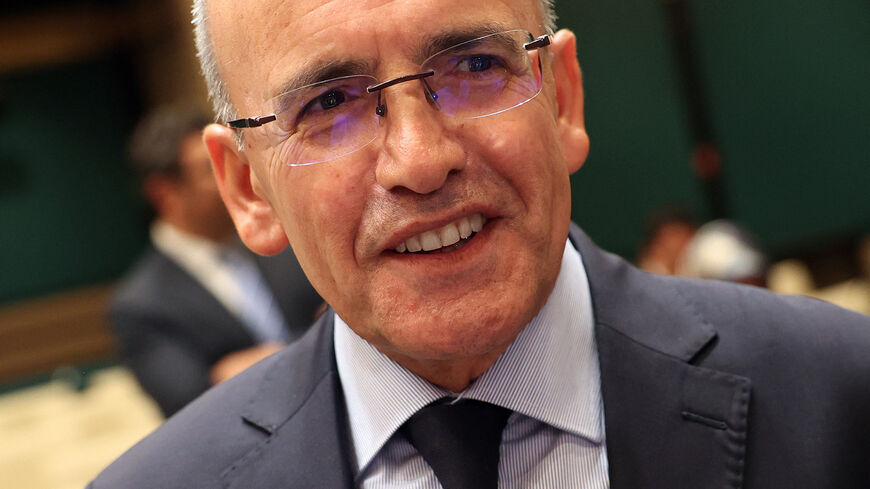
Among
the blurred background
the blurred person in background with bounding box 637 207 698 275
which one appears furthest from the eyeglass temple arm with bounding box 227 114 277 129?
the blurred background

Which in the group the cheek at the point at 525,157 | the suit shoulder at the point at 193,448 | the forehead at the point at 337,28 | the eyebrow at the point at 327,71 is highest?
the forehead at the point at 337,28

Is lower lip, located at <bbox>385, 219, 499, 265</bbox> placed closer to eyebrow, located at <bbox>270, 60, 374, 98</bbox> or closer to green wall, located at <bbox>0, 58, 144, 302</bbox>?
eyebrow, located at <bbox>270, 60, 374, 98</bbox>

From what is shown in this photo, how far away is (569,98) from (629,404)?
1.58 ft

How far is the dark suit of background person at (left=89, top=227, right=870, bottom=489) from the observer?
1.22 meters

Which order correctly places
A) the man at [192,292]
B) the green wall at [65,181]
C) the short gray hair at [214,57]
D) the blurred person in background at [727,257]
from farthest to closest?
the green wall at [65,181], the blurred person in background at [727,257], the man at [192,292], the short gray hair at [214,57]

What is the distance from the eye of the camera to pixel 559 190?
123 cm

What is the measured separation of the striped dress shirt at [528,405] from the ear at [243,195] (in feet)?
0.70

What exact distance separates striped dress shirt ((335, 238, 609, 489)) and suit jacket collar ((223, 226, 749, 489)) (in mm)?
32

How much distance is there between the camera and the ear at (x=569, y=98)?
136 centimetres

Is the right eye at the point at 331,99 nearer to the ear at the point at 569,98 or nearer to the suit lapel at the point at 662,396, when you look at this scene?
the ear at the point at 569,98

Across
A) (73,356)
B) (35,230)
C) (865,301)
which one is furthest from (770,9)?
(35,230)

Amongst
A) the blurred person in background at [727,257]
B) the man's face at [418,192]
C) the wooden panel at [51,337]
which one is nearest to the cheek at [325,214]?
the man's face at [418,192]

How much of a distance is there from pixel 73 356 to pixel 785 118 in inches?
314

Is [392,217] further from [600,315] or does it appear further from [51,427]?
[51,427]
